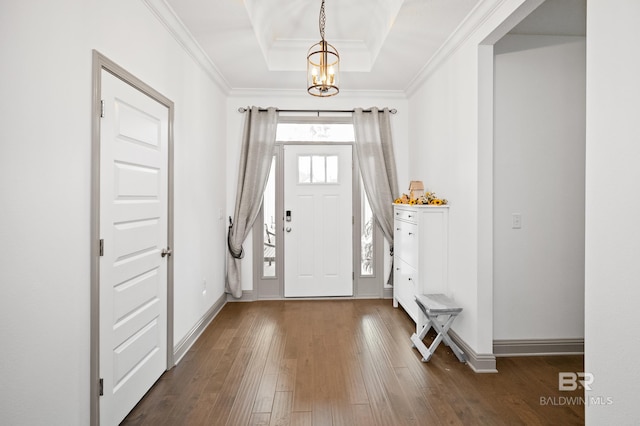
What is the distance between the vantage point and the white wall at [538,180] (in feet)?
8.86

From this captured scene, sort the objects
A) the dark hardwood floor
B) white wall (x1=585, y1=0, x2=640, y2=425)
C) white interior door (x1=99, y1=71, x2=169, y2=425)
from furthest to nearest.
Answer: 1. the dark hardwood floor
2. white interior door (x1=99, y1=71, x2=169, y2=425)
3. white wall (x1=585, y1=0, x2=640, y2=425)

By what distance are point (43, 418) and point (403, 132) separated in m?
4.22

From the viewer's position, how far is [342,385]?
2.31m

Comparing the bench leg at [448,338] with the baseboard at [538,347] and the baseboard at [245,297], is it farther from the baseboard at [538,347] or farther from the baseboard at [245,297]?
the baseboard at [245,297]

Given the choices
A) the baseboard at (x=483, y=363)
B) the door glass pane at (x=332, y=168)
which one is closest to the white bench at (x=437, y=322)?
the baseboard at (x=483, y=363)

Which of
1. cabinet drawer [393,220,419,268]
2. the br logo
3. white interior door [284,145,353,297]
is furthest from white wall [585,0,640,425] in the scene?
white interior door [284,145,353,297]

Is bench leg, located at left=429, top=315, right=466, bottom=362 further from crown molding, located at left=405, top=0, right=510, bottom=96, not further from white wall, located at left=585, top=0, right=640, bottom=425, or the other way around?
crown molding, located at left=405, top=0, right=510, bottom=96

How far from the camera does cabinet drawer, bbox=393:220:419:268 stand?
319 cm

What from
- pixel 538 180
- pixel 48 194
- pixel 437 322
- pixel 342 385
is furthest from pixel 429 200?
pixel 48 194

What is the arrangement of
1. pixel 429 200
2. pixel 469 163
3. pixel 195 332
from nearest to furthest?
pixel 469 163, pixel 195 332, pixel 429 200

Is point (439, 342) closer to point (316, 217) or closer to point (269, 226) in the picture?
point (316, 217)

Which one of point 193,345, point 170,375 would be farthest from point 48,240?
point 193,345

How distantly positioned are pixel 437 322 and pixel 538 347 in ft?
2.77

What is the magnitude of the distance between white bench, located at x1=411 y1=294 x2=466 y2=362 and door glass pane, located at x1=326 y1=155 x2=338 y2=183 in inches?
78.9
